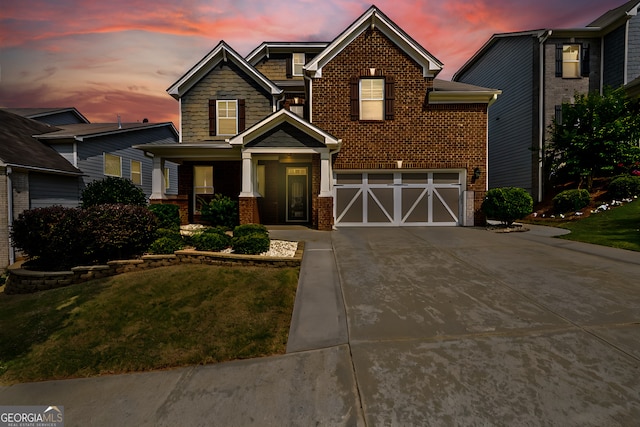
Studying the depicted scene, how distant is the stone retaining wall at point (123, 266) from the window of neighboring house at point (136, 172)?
1257 centimetres

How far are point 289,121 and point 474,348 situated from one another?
9.93 meters

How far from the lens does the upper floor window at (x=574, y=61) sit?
1656cm

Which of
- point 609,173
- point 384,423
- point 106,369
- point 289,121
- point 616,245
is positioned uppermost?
point 289,121

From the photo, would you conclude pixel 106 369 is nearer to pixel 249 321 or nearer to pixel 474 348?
pixel 249 321

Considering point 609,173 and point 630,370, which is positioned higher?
point 609,173

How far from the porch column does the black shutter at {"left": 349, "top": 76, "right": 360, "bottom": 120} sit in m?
2.62

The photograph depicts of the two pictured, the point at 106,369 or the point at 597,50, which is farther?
the point at 597,50

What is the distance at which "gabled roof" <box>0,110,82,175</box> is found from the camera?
36.1ft

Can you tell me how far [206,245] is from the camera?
7387 millimetres

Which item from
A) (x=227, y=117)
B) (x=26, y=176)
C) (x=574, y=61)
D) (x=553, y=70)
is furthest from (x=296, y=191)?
(x=574, y=61)

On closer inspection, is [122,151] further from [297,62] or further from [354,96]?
[354,96]

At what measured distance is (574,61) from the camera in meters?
16.7

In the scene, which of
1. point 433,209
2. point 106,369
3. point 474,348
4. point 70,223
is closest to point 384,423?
point 474,348

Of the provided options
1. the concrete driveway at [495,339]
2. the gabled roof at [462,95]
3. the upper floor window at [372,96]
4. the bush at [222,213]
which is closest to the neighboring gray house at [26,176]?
the bush at [222,213]
